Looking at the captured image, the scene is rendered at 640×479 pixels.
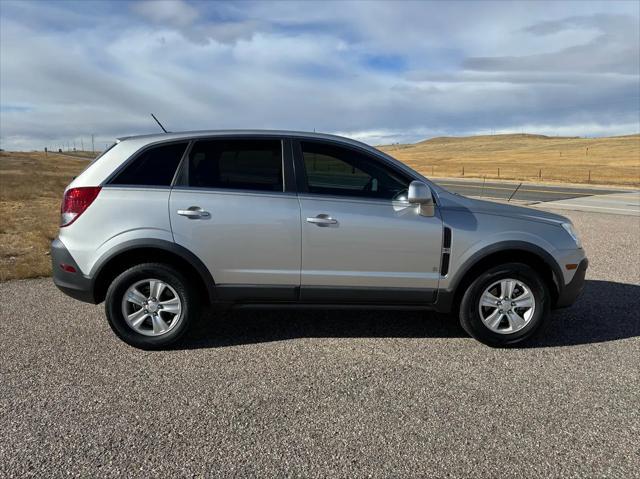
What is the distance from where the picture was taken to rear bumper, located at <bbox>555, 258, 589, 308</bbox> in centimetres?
403

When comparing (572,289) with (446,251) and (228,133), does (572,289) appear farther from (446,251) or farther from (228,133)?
(228,133)

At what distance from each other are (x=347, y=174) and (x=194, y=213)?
1.27m

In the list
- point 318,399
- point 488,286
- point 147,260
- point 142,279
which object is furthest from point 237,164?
point 488,286

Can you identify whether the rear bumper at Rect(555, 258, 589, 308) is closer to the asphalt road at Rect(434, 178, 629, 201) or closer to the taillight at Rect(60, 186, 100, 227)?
the taillight at Rect(60, 186, 100, 227)

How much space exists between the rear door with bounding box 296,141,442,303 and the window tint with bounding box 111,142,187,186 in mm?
989

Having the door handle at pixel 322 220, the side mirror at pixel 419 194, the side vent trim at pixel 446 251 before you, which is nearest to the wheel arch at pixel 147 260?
the door handle at pixel 322 220

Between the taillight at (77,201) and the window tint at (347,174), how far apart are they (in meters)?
1.68

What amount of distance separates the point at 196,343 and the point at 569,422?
2.79 meters

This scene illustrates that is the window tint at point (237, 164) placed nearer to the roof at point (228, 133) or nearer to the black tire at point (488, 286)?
the roof at point (228, 133)

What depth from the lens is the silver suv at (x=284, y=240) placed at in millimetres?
3764

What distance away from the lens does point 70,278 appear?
3840 millimetres

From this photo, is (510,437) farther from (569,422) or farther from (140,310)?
(140,310)

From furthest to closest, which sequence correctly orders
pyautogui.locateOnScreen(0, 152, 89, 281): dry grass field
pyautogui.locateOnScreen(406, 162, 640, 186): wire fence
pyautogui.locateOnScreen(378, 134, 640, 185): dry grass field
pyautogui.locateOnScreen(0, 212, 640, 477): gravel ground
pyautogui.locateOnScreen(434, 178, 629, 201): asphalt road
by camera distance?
1. pyautogui.locateOnScreen(378, 134, 640, 185): dry grass field
2. pyautogui.locateOnScreen(406, 162, 640, 186): wire fence
3. pyautogui.locateOnScreen(434, 178, 629, 201): asphalt road
4. pyautogui.locateOnScreen(0, 152, 89, 281): dry grass field
5. pyautogui.locateOnScreen(0, 212, 640, 477): gravel ground

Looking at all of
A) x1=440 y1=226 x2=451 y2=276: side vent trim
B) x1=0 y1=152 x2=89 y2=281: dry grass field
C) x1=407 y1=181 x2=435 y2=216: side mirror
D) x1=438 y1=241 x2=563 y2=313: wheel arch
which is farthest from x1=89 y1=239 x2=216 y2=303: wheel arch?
x1=438 y1=241 x2=563 y2=313: wheel arch
